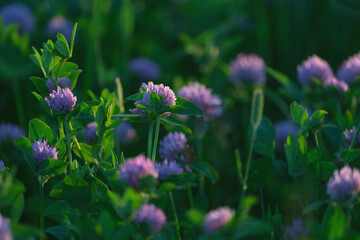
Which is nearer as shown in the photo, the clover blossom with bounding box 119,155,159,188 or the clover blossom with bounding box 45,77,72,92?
the clover blossom with bounding box 119,155,159,188

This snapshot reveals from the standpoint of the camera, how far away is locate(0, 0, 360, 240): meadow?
29.3 inches

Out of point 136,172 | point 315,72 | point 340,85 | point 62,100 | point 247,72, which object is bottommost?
point 136,172

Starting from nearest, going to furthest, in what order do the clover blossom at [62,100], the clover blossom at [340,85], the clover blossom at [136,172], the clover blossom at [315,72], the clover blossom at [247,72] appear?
the clover blossom at [136,172] < the clover blossom at [62,100] < the clover blossom at [340,85] < the clover blossom at [315,72] < the clover blossom at [247,72]

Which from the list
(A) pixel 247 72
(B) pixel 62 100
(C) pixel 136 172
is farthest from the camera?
(A) pixel 247 72

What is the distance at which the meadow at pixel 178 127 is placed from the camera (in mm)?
745

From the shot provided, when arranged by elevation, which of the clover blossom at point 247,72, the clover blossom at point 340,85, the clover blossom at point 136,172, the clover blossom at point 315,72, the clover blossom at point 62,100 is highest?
the clover blossom at point 247,72

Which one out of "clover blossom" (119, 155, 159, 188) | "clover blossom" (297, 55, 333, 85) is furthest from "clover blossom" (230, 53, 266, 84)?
"clover blossom" (119, 155, 159, 188)

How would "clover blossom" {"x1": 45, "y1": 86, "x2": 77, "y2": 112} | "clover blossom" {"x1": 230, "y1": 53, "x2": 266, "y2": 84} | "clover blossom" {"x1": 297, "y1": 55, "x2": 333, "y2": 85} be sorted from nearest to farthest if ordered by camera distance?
1. "clover blossom" {"x1": 45, "y1": 86, "x2": 77, "y2": 112}
2. "clover blossom" {"x1": 297, "y1": 55, "x2": 333, "y2": 85}
3. "clover blossom" {"x1": 230, "y1": 53, "x2": 266, "y2": 84}

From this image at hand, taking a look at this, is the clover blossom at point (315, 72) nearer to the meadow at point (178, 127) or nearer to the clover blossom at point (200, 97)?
the meadow at point (178, 127)

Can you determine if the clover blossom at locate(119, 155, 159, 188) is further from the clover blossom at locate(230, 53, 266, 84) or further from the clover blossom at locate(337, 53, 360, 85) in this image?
the clover blossom at locate(230, 53, 266, 84)

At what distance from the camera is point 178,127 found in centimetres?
104

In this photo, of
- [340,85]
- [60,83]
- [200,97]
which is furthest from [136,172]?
[340,85]

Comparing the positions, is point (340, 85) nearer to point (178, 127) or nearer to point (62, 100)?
point (178, 127)

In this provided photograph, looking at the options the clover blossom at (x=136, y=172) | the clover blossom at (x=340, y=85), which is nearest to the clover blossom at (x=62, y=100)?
the clover blossom at (x=136, y=172)
